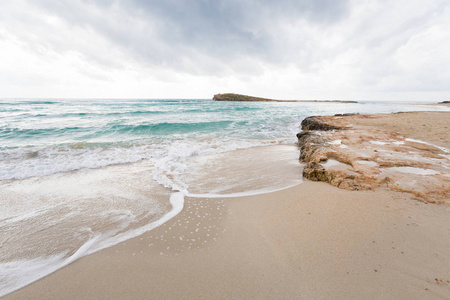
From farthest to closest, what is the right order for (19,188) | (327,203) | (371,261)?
1. (19,188)
2. (327,203)
3. (371,261)

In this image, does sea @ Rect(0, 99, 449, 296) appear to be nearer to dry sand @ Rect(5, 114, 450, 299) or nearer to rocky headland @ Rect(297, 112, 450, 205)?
dry sand @ Rect(5, 114, 450, 299)

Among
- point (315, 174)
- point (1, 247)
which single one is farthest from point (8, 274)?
point (315, 174)

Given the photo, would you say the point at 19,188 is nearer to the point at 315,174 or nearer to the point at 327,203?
the point at 327,203

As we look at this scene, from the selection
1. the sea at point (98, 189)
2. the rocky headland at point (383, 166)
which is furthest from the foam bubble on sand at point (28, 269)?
the rocky headland at point (383, 166)

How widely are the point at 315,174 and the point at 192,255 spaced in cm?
337

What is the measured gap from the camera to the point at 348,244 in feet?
7.30

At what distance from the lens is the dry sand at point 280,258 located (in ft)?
5.75

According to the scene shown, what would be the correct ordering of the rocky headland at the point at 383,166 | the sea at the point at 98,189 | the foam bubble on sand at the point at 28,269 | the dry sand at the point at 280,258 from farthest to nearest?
the rocky headland at the point at 383,166 → the sea at the point at 98,189 → the foam bubble on sand at the point at 28,269 → the dry sand at the point at 280,258

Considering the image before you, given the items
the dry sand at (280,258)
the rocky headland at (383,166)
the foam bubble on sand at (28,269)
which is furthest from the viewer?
the rocky headland at (383,166)

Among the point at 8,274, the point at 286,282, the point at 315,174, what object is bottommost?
the point at 8,274

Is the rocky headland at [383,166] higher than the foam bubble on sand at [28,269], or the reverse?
the rocky headland at [383,166]

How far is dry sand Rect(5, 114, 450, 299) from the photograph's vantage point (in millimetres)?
1753

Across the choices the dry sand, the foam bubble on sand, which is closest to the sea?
the foam bubble on sand

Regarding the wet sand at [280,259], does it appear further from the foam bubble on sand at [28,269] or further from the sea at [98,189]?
the sea at [98,189]
